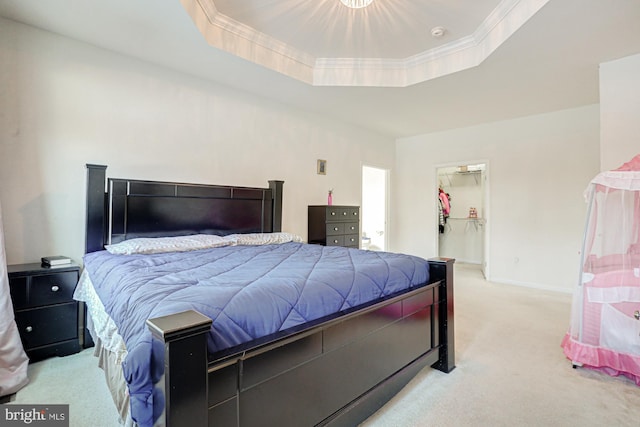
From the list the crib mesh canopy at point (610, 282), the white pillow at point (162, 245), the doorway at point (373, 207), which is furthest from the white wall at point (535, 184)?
the white pillow at point (162, 245)

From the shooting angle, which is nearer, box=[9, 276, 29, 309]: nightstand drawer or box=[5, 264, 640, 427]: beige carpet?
box=[5, 264, 640, 427]: beige carpet

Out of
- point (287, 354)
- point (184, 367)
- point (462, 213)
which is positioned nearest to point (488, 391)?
point (287, 354)

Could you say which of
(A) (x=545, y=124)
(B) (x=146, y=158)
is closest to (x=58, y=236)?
(B) (x=146, y=158)

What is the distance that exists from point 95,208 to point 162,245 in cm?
71

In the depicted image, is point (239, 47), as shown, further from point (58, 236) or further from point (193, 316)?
point (193, 316)

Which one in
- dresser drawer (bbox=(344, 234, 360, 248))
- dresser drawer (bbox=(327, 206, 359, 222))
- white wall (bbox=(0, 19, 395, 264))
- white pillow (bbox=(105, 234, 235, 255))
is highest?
white wall (bbox=(0, 19, 395, 264))

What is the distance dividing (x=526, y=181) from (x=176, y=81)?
15.7ft

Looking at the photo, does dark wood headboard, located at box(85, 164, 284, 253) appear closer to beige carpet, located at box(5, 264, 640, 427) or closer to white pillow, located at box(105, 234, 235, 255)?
white pillow, located at box(105, 234, 235, 255)

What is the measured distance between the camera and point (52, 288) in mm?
2293

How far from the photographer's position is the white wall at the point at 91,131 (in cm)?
242

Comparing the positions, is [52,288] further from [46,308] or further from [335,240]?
[335,240]

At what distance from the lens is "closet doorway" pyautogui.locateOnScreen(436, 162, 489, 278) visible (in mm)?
6549

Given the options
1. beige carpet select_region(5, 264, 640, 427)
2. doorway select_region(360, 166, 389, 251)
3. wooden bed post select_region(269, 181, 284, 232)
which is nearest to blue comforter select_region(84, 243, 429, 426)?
beige carpet select_region(5, 264, 640, 427)

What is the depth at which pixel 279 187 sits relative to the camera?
389 cm
